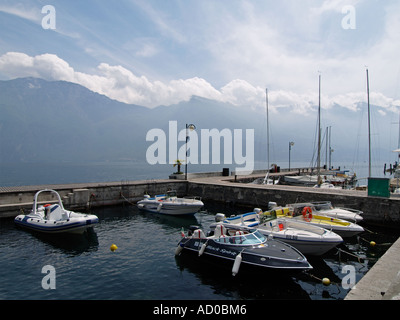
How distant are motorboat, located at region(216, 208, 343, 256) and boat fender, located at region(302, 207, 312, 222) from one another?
5.78 ft

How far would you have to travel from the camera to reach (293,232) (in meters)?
15.2

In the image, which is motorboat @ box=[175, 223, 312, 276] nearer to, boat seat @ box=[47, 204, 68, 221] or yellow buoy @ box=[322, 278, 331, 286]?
yellow buoy @ box=[322, 278, 331, 286]

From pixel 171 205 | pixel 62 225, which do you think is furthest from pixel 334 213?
pixel 62 225

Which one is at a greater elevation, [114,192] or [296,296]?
[114,192]

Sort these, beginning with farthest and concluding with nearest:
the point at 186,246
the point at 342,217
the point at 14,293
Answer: the point at 342,217 < the point at 186,246 < the point at 14,293

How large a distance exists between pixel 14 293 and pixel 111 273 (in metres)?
3.66

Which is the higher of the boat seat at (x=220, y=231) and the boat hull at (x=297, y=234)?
the boat seat at (x=220, y=231)

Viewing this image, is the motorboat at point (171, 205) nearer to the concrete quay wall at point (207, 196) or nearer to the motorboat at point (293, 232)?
the concrete quay wall at point (207, 196)

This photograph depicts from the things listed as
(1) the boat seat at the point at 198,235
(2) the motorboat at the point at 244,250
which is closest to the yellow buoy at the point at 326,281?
(2) the motorboat at the point at 244,250

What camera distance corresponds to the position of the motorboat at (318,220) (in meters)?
16.9

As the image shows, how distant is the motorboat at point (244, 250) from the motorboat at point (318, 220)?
4617mm
